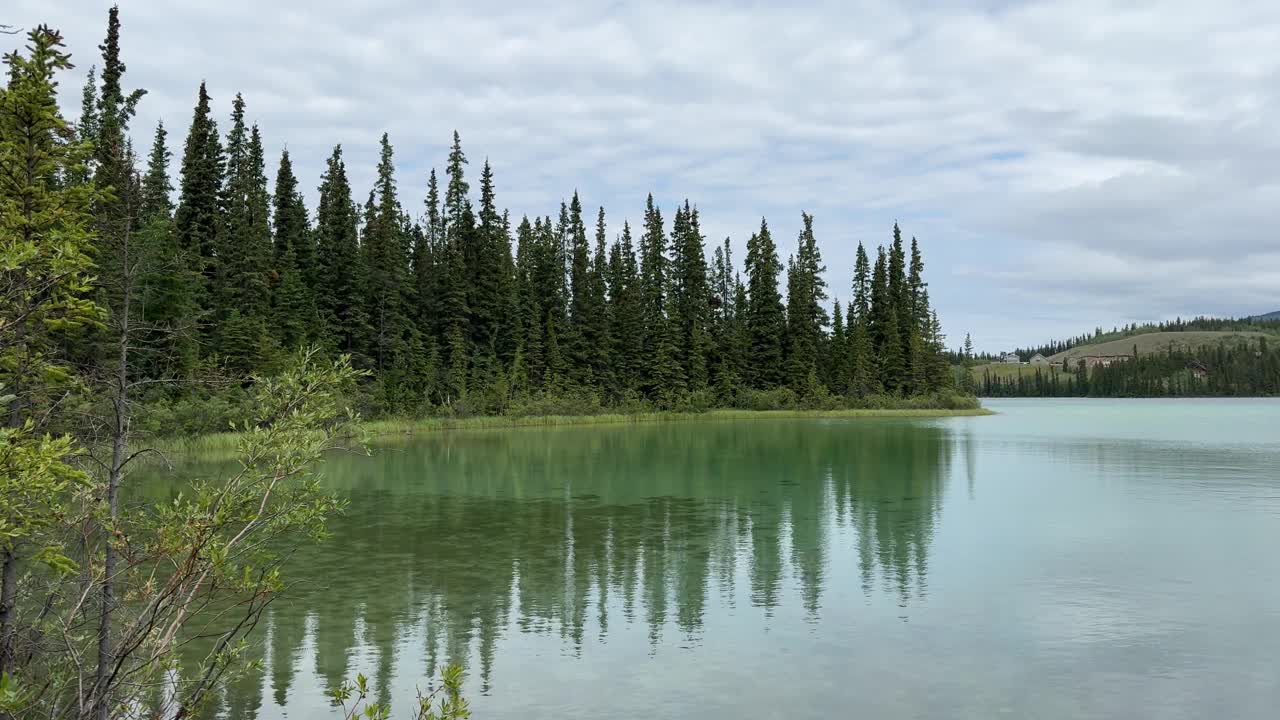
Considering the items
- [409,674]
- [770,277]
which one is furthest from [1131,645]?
[770,277]

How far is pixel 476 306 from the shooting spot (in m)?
91.9

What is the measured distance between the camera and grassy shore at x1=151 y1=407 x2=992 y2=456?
4191 centimetres

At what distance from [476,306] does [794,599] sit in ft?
257

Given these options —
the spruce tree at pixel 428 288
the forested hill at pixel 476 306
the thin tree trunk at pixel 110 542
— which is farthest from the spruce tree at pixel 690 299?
the thin tree trunk at pixel 110 542

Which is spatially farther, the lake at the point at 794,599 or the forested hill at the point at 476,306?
the forested hill at the point at 476,306

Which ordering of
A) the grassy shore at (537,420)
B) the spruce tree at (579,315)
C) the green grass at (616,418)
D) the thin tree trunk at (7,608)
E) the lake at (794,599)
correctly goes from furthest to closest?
the spruce tree at (579,315)
the green grass at (616,418)
the grassy shore at (537,420)
the lake at (794,599)
the thin tree trunk at (7,608)

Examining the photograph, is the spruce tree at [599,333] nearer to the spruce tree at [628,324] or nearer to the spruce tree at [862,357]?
the spruce tree at [628,324]

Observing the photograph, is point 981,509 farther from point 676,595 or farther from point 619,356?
point 619,356

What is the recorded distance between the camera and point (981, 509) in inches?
1123

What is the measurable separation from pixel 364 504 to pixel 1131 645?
22.8 meters

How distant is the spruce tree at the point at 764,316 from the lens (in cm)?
11006

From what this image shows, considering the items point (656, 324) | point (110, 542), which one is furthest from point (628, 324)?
point (110, 542)

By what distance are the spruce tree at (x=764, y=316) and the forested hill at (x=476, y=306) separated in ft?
0.81

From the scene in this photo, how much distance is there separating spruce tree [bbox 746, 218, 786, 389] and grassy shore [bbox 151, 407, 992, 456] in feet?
28.9
